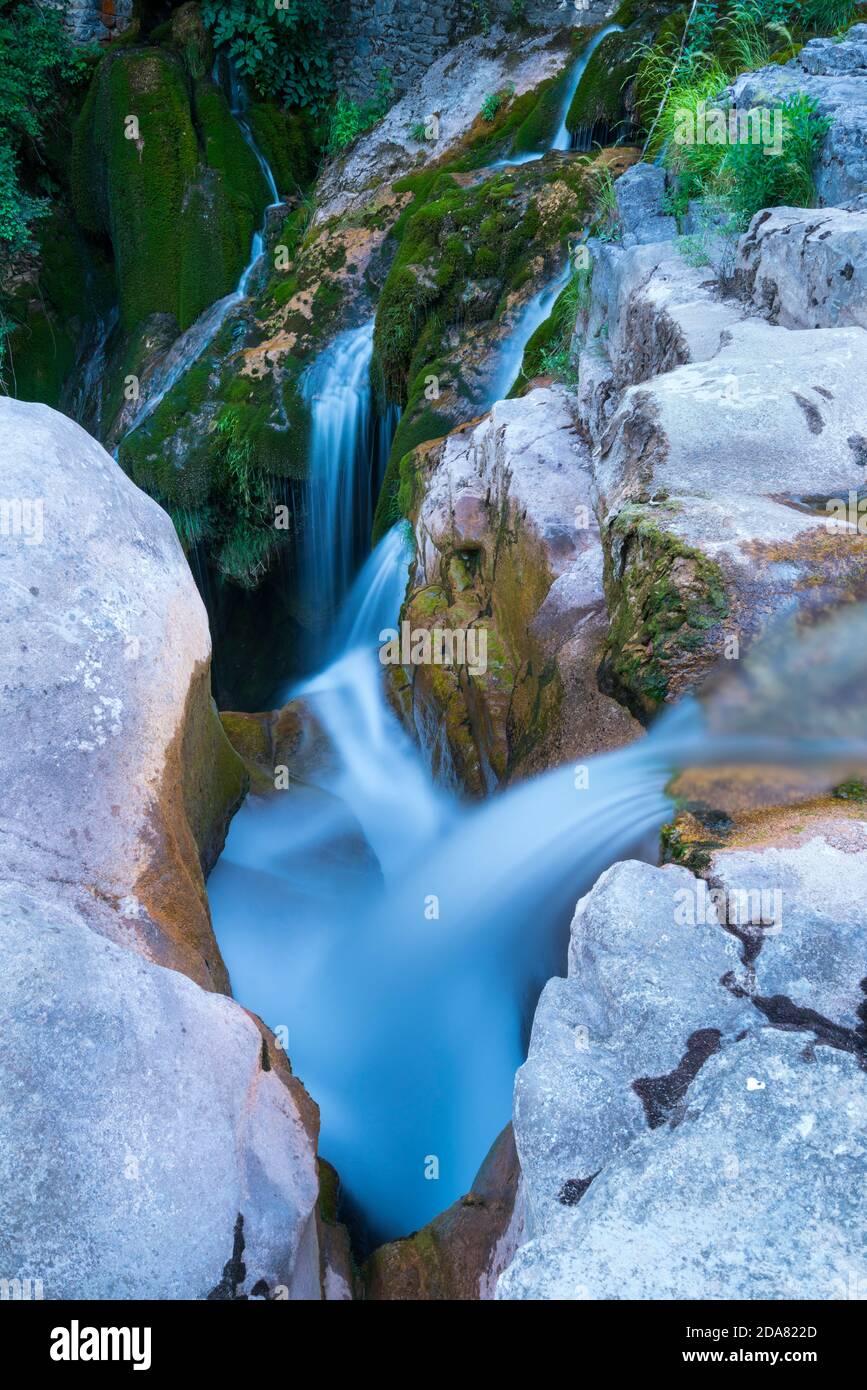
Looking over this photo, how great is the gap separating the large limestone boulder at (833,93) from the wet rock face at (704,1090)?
4057 millimetres

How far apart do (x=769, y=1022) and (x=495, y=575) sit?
11.9ft

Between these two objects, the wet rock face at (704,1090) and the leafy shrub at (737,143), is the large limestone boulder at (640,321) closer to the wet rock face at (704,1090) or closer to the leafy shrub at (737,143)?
the leafy shrub at (737,143)

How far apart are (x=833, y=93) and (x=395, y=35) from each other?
29.6ft

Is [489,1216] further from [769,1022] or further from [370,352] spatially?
[370,352]

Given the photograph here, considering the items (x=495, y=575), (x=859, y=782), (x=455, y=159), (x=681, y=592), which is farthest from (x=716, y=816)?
(x=455, y=159)

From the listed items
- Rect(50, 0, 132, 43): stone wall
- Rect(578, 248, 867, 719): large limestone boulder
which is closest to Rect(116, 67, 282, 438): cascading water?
Rect(50, 0, 132, 43): stone wall

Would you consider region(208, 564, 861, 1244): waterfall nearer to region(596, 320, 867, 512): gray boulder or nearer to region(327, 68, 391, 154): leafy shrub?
region(596, 320, 867, 512): gray boulder

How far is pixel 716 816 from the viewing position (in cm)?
263

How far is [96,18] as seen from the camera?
12.9 metres

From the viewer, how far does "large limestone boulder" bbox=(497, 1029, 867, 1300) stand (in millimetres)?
1609

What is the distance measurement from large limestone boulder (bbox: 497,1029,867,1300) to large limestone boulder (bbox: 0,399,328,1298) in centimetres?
89

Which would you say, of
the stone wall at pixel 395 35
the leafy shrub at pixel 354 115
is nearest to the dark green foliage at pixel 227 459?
the leafy shrub at pixel 354 115

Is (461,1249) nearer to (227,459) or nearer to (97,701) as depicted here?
(97,701)

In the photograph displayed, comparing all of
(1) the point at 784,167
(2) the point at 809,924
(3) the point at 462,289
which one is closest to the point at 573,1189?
(2) the point at 809,924
